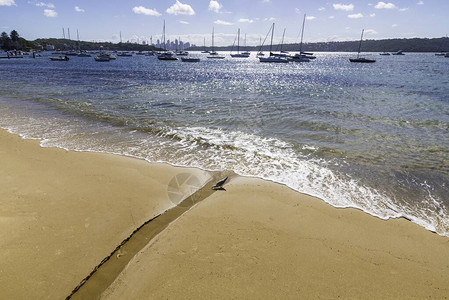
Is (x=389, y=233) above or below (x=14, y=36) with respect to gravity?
below

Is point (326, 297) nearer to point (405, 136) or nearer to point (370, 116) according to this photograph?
point (405, 136)

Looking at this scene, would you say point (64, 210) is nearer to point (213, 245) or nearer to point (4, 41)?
point (213, 245)

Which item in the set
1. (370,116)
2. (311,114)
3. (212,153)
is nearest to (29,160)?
(212,153)

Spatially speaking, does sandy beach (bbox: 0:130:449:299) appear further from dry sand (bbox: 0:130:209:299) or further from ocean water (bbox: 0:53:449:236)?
ocean water (bbox: 0:53:449:236)

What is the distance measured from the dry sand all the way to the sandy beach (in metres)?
0.03

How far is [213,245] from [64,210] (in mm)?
4027

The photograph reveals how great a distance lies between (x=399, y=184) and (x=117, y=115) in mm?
16519

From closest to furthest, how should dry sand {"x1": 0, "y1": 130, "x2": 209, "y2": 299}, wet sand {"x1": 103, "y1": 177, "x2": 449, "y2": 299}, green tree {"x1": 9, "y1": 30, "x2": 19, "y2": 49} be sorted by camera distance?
wet sand {"x1": 103, "y1": 177, "x2": 449, "y2": 299} → dry sand {"x1": 0, "y1": 130, "x2": 209, "y2": 299} → green tree {"x1": 9, "y1": 30, "x2": 19, "y2": 49}

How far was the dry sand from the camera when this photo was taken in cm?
452

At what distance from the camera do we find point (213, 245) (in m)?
5.33

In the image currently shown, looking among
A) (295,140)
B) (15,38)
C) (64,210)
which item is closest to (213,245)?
(64,210)

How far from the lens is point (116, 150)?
432 inches

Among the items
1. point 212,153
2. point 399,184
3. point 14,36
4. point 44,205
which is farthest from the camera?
point 14,36

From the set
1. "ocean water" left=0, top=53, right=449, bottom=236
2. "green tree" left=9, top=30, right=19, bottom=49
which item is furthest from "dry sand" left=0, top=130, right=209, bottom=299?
"green tree" left=9, top=30, right=19, bottom=49
